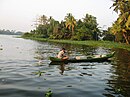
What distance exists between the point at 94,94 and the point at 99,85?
210cm

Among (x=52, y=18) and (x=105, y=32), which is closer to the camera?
(x=105, y=32)

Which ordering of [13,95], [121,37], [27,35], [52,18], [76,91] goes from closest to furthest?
[13,95]
[76,91]
[121,37]
[52,18]
[27,35]

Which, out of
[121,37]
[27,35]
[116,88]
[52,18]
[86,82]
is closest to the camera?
[116,88]

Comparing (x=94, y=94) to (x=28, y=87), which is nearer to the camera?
(x=94, y=94)

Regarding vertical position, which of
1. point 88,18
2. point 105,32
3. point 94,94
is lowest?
point 94,94

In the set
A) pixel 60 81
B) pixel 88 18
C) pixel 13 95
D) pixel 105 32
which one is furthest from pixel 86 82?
pixel 88 18

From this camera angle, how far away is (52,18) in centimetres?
10375

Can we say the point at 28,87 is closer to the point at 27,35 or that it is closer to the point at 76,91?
the point at 76,91

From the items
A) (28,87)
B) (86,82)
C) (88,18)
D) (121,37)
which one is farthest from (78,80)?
(88,18)

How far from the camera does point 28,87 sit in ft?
40.6

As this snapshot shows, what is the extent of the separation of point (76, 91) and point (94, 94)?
1.04 m

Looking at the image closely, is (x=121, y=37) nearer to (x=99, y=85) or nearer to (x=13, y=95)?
(x=99, y=85)

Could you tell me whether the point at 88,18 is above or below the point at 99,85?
above

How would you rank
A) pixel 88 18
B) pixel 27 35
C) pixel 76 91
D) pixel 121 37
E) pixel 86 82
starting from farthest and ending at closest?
1. pixel 27 35
2. pixel 88 18
3. pixel 121 37
4. pixel 86 82
5. pixel 76 91
